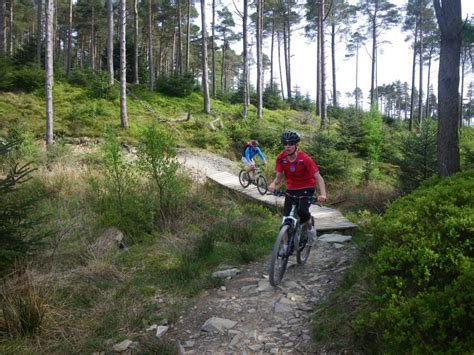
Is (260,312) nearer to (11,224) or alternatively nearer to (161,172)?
(11,224)

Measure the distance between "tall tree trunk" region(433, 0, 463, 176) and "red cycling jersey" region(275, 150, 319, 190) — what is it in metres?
2.86

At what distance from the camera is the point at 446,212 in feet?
12.1

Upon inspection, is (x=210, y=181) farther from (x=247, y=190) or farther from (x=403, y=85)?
(x=403, y=85)

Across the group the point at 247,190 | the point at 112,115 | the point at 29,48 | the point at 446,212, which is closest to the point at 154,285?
the point at 446,212

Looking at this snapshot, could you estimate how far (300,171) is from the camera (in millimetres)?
5113

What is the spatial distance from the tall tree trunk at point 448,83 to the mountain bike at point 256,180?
5.37 m

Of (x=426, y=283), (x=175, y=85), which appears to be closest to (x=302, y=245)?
(x=426, y=283)

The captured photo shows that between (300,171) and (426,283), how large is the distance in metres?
2.50

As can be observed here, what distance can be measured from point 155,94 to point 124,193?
19.8 m

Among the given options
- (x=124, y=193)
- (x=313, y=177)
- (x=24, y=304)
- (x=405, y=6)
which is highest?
(x=405, y=6)

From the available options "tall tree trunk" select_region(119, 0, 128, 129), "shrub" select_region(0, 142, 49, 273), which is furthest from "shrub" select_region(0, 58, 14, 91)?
"shrub" select_region(0, 142, 49, 273)

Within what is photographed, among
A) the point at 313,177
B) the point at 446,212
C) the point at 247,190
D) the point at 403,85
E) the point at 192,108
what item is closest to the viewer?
the point at 446,212

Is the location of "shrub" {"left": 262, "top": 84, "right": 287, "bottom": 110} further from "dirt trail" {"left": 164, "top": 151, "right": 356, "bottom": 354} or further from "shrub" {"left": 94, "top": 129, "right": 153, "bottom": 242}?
"dirt trail" {"left": 164, "top": 151, "right": 356, "bottom": 354}

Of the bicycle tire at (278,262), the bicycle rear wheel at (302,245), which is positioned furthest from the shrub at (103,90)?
the bicycle tire at (278,262)
